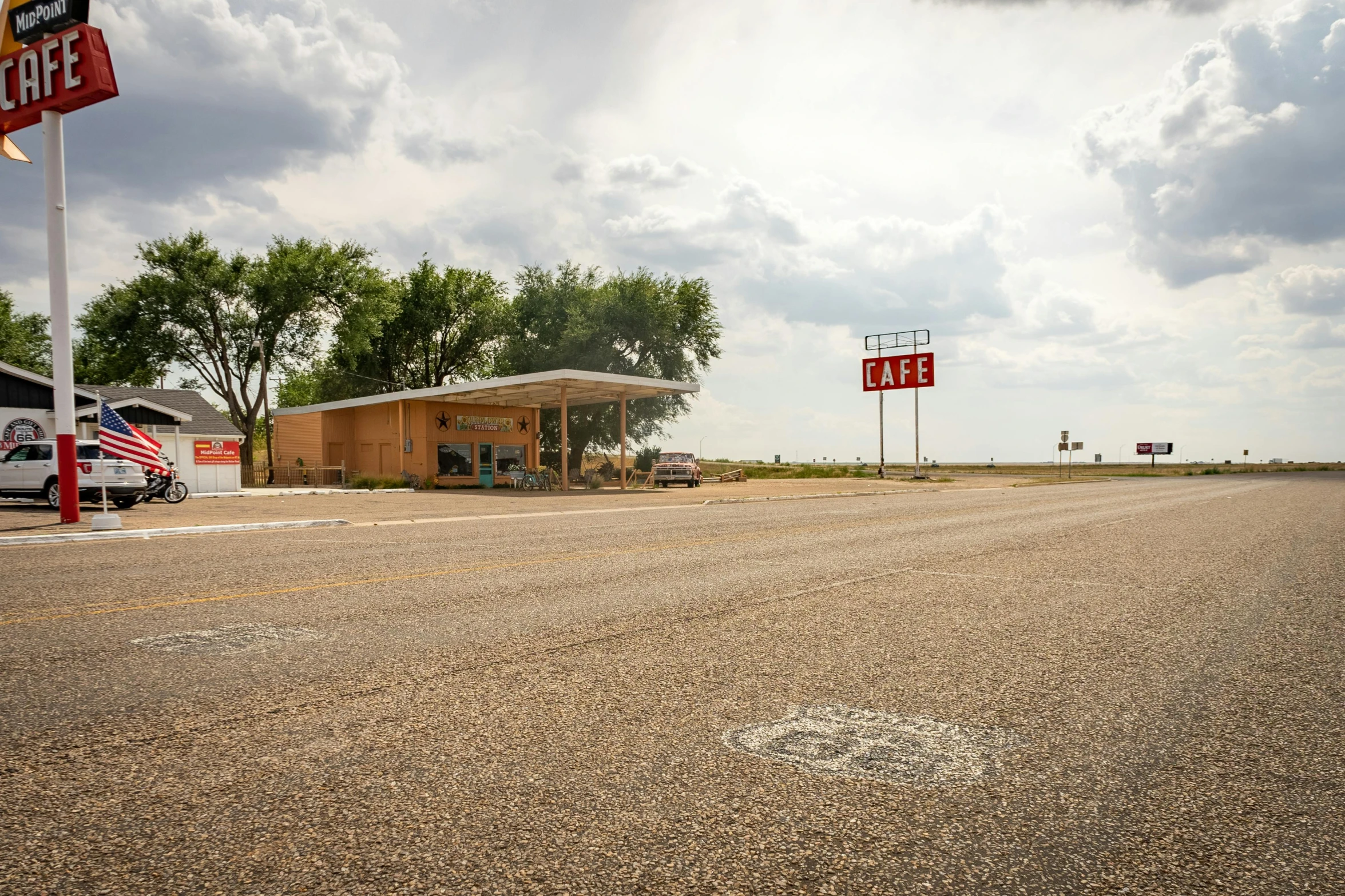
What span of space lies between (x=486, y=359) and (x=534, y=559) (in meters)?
54.5

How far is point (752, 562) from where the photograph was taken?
10547mm

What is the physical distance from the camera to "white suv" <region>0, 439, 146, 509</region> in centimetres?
2192

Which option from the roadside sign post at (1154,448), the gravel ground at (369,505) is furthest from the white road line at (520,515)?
the roadside sign post at (1154,448)

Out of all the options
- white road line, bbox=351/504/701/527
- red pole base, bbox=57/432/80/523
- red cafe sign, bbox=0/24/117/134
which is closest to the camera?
red cafe sign, bbox=0/24/117/134

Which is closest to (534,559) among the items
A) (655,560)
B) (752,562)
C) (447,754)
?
(655,560)

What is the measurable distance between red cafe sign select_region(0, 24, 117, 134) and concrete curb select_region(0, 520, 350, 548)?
903 cm

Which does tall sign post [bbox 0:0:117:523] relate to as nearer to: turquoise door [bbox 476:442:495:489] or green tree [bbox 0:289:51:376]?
turquoise door [bbox 476:442:495:489]

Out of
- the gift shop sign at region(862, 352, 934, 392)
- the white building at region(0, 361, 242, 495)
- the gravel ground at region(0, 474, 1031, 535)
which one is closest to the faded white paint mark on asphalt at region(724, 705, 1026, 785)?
the gravel ground at region(0, 474, 1031, 535)

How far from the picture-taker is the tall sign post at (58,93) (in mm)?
16875

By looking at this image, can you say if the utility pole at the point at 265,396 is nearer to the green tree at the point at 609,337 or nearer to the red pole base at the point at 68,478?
the green tree at the point at 609,337

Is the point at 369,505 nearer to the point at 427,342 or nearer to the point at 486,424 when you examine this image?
the point at 486,424

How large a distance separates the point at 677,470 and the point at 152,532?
3025 centimetres

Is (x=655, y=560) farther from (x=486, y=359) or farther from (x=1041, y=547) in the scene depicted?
(x=486, y=359)

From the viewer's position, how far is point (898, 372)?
5981 cm
